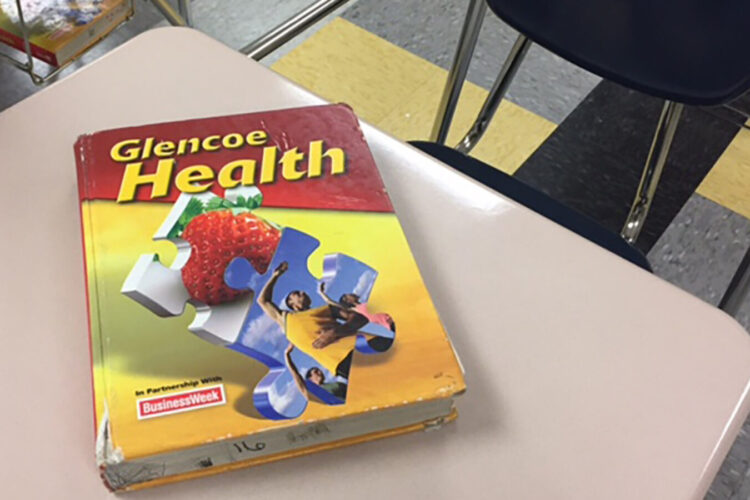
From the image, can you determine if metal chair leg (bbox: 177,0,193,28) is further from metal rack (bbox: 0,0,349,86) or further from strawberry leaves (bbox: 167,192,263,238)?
strawberry leaves (bbox: 167,192,263,238)

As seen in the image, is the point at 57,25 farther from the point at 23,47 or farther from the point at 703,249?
the point at 703,249

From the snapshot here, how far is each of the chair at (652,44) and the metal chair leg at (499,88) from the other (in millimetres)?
22

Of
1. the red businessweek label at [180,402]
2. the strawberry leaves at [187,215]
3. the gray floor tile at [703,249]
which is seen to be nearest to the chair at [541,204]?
the strawberry leaves at [187,215]

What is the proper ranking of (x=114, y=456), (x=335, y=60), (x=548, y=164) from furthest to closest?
(x=335, y=60) < (x=548, y=164) < (x=114, y=456)

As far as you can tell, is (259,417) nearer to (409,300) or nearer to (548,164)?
(409,300)

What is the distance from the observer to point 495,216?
67cm

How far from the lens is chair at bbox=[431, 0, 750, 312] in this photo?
115 centimetres

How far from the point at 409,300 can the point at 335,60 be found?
4.47ft

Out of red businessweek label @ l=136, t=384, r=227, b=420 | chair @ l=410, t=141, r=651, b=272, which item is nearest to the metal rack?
chair @ l=410, t=141, r=651, b=272

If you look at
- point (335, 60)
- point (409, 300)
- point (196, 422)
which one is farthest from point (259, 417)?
point (335, 60)

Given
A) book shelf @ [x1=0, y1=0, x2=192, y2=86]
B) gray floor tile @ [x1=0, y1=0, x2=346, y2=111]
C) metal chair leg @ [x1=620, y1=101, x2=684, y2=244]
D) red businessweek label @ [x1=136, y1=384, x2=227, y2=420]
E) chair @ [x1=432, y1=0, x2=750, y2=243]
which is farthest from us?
gray floor tile @ [x1=0, y1=0, x2=346, y2=111]

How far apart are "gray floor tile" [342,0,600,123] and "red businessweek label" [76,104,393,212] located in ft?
4.05

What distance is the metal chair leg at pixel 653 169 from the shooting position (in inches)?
49.9

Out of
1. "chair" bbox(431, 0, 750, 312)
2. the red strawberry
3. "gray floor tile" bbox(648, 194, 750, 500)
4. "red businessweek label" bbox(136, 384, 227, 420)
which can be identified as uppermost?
the red strawberry
